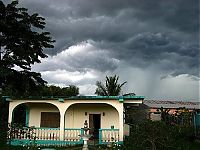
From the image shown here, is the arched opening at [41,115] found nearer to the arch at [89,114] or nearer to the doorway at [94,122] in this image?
the arch at [89,114]

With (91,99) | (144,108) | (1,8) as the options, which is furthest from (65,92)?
(91,99)

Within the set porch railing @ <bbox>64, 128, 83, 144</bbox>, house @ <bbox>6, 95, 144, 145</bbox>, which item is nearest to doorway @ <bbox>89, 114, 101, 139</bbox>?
house @ <bbox>6, 95, 144, 145</bbox>

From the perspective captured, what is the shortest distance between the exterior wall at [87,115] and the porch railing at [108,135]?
215 centimetres

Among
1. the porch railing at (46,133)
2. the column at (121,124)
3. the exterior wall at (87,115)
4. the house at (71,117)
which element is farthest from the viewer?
the exterior wall at (87,115)

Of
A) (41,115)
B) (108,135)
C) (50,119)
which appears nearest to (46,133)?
(50,119)

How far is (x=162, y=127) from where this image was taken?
1228cm

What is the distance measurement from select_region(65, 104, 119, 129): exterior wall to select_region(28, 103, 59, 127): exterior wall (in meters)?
1.20

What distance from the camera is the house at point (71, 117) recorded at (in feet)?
57.3

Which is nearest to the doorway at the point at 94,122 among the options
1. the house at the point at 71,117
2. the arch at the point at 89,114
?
the house at the point at 71,117

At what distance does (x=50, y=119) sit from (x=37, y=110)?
44.0 inches

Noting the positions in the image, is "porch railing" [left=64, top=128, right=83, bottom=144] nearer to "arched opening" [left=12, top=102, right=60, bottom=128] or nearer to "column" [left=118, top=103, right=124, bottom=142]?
"arched opening" [left=12, top=102, right=60, bottom=128]

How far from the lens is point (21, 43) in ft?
80.6

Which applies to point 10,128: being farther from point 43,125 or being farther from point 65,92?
point 65,92

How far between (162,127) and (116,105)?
213 inches
